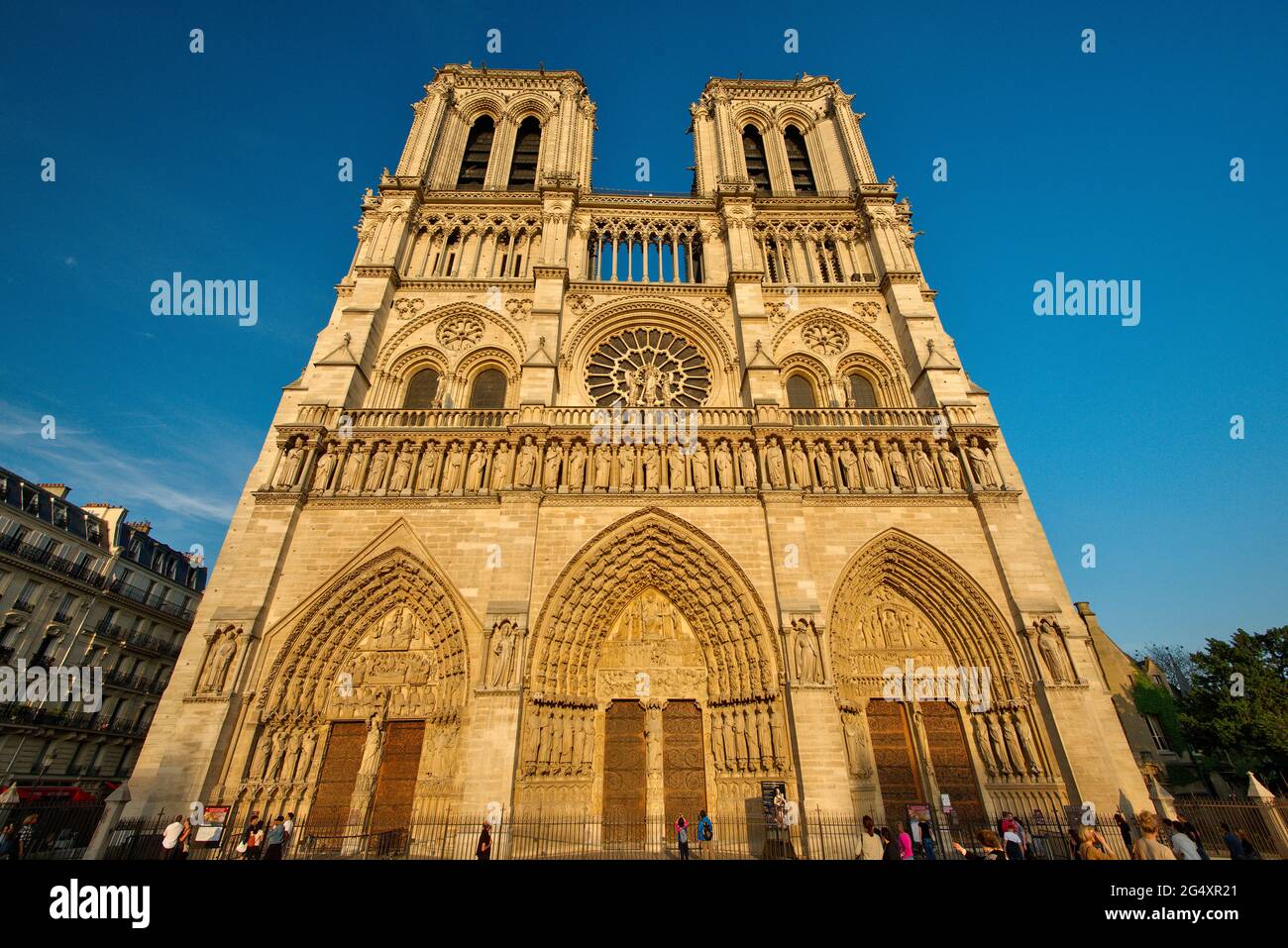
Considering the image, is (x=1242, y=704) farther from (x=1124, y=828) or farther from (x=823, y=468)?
(x=823, y=468)

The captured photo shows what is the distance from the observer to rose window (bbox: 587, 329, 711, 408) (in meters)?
15.4

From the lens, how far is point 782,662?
1012 cm

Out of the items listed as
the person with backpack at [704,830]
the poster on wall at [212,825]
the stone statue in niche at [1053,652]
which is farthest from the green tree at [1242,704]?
the poster on wall at [212,825]

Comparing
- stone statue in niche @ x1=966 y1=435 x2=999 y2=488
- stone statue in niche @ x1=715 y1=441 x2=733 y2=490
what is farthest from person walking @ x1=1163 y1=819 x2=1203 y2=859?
stone statue in niche @ x1=715 y1=441 x2=733 y2=490

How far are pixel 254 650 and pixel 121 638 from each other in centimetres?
1585

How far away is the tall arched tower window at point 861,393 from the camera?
15.4m

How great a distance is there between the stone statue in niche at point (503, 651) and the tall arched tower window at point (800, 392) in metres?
9.82

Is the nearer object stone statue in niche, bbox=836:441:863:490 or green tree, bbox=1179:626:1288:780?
stone statue in niche, bbox=836:441:863:490

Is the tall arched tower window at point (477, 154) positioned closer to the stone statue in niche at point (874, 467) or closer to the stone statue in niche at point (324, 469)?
the stone statue in niche at point (324, 469)

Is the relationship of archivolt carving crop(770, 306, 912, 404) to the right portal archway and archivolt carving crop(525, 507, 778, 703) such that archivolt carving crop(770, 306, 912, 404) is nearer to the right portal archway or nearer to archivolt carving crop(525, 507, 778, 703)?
the right portal archway

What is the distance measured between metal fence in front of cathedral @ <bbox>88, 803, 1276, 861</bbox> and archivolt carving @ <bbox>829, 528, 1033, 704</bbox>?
2.49m

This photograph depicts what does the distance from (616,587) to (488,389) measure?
718 centimetres

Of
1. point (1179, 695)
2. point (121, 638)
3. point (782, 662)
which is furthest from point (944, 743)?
point (121, 638)

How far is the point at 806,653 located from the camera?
32.9 ft
